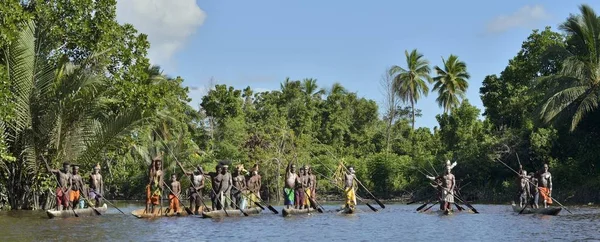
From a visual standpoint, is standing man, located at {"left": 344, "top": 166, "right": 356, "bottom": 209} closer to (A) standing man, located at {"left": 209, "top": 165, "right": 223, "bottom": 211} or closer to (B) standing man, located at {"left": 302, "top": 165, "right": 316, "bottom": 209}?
(B) standing man, located at {"left": 302, "top": 165, "right": 316, "bottom": 209}

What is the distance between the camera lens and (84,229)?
21984 millimetres

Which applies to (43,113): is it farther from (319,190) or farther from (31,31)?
(319,190)

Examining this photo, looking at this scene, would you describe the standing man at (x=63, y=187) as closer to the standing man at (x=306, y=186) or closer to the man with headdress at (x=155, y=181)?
the man with headdress at (x=155, y=181)

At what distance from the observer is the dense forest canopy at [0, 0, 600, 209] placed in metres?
30.4

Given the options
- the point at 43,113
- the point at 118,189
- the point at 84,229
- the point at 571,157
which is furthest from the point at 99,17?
the point at 118,189

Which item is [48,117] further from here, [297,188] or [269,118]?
[269,118]

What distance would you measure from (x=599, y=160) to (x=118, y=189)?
113ft

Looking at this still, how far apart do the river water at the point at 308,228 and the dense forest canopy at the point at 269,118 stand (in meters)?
3.70

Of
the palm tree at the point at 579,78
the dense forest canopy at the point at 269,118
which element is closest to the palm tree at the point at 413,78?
the dense forest canopy at the point at 269,118

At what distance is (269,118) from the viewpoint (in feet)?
195

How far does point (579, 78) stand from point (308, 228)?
2082 cm

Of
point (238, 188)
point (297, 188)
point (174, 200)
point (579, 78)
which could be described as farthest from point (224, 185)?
point (579, 78)

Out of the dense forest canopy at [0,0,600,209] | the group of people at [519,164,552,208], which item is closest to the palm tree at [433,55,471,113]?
the dense forest canopy at [0,0,600,209]

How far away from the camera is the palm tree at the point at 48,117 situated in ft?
96.9
